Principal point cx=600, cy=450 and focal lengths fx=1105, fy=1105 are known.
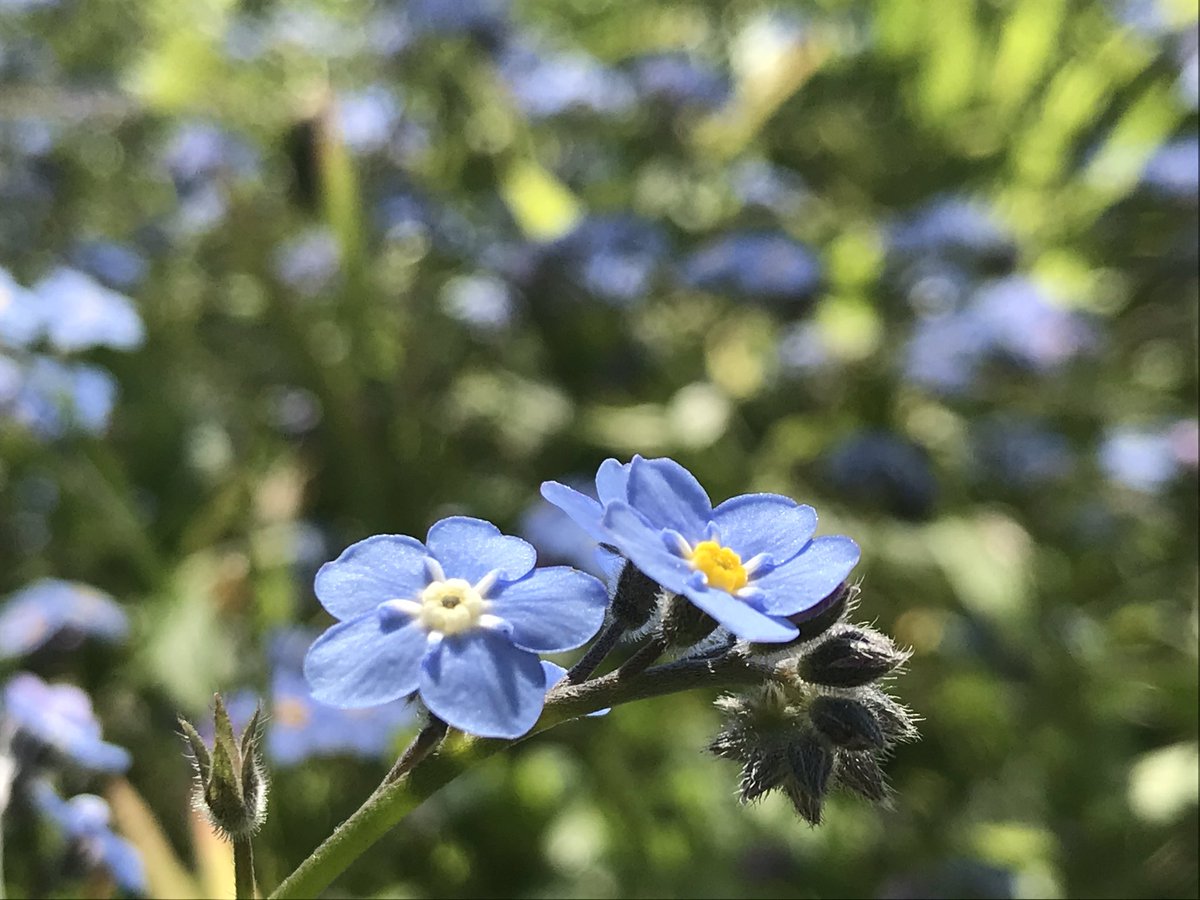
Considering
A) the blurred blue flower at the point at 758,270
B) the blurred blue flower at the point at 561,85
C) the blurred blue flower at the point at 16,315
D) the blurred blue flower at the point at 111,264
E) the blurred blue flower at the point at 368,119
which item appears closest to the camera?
the blurred blue flower at the point at 16,315

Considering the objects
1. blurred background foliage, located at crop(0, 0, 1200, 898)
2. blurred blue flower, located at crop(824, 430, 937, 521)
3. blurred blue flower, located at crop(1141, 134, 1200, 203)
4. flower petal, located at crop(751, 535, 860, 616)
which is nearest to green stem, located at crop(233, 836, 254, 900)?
flower petal, located at crop(751, 535, 860, 616)

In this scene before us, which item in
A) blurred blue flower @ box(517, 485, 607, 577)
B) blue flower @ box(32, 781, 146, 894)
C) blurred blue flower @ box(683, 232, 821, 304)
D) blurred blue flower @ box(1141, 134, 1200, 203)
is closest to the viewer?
blue flower @ box(32, 781, 146, 894)

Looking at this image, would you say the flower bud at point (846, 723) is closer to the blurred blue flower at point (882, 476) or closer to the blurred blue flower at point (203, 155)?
the blurred blue flower at point (882, 476)

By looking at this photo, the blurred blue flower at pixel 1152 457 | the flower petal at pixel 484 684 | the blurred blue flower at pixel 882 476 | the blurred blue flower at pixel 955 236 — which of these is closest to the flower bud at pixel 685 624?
the flower petal at pixel 484 684

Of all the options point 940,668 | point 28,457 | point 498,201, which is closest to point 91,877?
point 28,457

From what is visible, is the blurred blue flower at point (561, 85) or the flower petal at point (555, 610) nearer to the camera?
the flower petal at point (555, 610)

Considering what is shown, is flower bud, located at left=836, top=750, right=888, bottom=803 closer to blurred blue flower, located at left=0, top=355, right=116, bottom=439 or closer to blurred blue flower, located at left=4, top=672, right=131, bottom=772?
blurred blue flower, located at left=4, top=672, right=131, bottom=772

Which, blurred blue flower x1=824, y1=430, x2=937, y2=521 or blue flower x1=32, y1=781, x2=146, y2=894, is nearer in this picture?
blue flower x1=32, y1=781, x2=146, y2=894
